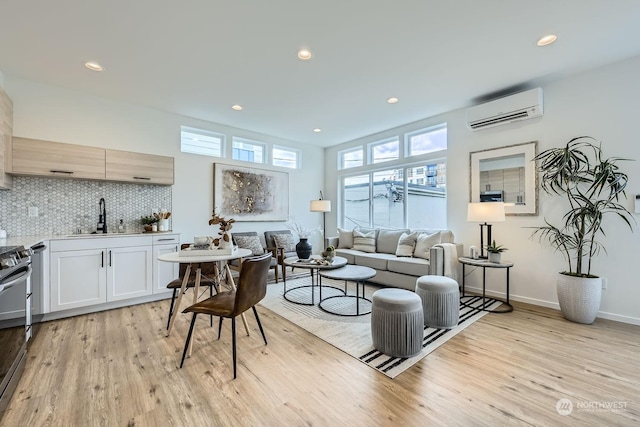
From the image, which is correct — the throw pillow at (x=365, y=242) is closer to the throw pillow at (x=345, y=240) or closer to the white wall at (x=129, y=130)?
Result: the throw pillow at (x=345, y=240)

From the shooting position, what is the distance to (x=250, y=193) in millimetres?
5406

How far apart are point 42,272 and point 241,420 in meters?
2.99

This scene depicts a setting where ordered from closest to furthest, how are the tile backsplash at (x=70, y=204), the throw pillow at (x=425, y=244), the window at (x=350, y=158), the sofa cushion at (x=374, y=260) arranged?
1. the tile backsplash at (x=70, y=204)
2. the throw pillow at (x=425, y=244)
3. the sofa cushion at (x=374, y=260)
4. the window at (x=350, y=158)

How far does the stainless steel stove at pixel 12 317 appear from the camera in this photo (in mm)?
1639

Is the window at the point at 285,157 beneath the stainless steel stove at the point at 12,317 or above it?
above

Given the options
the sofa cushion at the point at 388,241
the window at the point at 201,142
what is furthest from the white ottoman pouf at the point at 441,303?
the window at the point at 201,142

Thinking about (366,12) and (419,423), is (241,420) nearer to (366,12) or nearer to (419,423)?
(419,423)

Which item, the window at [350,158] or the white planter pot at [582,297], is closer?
the white planter pot at [582,297]

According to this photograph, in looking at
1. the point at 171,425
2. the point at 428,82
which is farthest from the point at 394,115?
the point at 171,425

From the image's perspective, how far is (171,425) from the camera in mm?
1556

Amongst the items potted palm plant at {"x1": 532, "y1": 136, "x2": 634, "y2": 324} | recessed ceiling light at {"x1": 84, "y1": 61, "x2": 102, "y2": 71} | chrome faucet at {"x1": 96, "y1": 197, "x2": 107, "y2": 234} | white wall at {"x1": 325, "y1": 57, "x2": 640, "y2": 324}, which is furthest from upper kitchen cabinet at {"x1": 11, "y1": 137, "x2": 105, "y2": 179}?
potted palm plant at {"x1": 532, "y1": 136, "x2": 634, "y2": 324}

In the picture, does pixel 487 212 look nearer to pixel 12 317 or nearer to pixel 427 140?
pixel 427 140

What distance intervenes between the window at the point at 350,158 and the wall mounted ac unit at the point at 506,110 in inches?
97.9

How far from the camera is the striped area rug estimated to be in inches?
87.7
